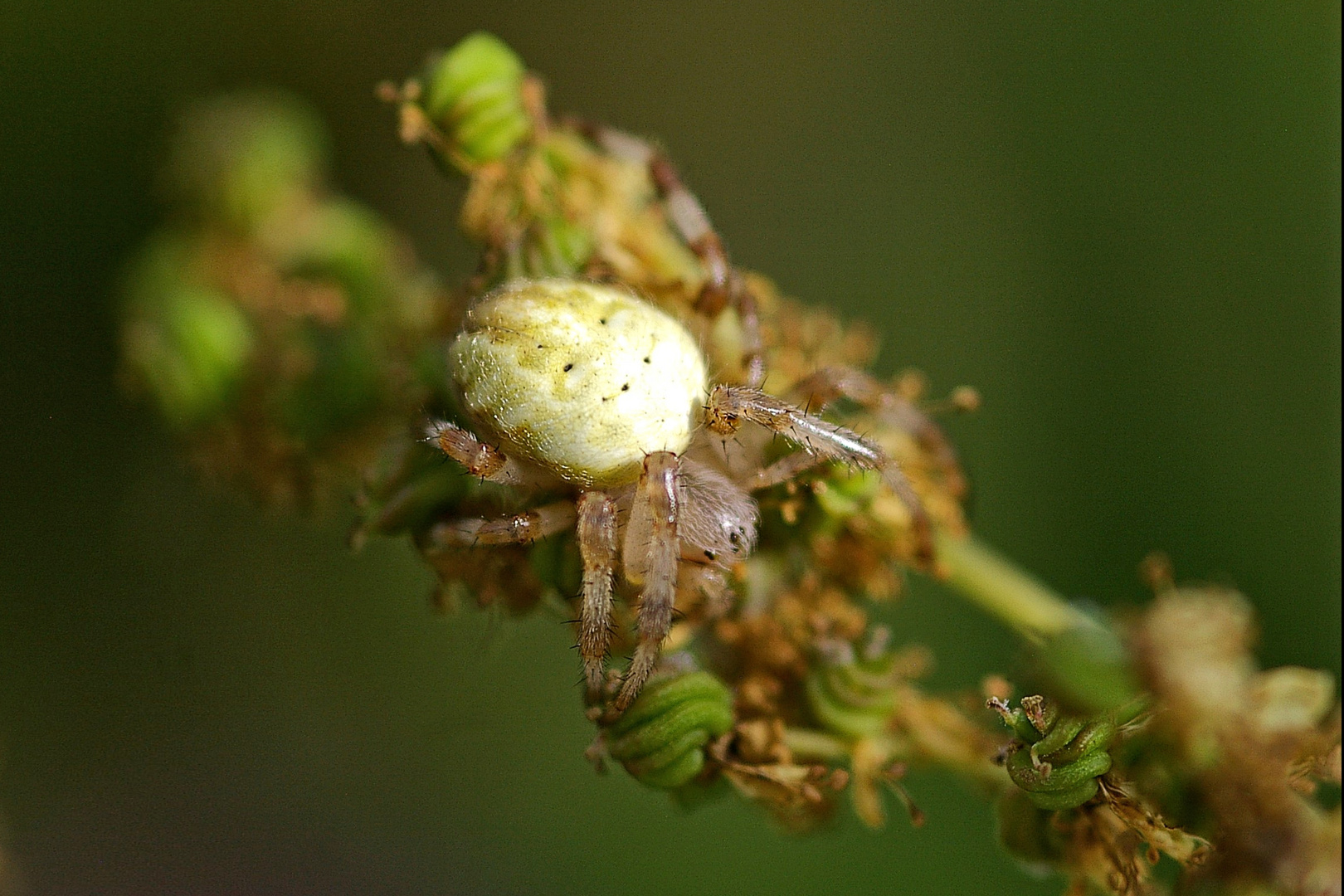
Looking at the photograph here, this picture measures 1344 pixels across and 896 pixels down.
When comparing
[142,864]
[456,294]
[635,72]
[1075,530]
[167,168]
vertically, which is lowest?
[142,864]

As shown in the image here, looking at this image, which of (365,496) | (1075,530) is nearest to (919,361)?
(1075,530)

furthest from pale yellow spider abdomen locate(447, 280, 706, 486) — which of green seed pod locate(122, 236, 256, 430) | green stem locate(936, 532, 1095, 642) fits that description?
green seed pod locate(122, 236, 256, 430)

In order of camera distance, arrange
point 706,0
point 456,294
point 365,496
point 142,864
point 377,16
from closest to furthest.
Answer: point 365,496, point 456,294, point 142,864, point 377,16, point 706,0

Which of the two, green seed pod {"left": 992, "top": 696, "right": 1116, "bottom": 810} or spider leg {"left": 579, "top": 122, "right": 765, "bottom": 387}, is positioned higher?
spider leg {"left": 579, "top": 122, "right": 765, "bottom": 387}

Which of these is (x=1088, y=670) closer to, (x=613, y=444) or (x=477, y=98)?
(x=613, y=444)

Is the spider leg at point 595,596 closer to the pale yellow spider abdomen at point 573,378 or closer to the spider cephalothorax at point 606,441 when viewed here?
the spider cephalothorax at point 606,441

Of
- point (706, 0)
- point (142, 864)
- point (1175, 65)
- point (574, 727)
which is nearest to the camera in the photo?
point (142, 864)

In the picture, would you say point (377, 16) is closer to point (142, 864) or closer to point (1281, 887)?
point (142, 864)

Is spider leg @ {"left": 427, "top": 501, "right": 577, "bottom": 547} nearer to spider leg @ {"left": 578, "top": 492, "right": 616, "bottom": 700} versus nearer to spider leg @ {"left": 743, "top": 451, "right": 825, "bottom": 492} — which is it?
spider leg @ {"left": 578, "top": 492, "right": 616, "bottom": 700}
